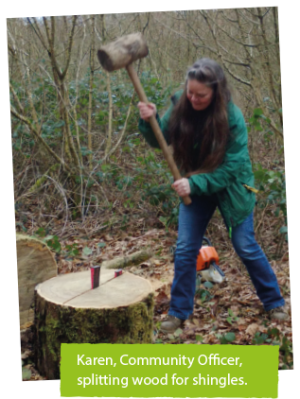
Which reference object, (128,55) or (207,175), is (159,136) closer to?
(207,175)

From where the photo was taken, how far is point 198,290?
4500 mm

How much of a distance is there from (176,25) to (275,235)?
1773mm

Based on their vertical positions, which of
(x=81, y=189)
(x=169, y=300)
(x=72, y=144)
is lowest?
(x=169, y=300)

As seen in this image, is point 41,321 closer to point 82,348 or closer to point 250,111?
point 82,348

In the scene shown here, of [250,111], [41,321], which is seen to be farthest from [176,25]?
[41,321]

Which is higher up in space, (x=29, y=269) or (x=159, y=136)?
(x=159, y=136)

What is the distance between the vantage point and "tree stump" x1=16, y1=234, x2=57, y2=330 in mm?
4469

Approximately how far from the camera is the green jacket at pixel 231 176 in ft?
Result: 13.9

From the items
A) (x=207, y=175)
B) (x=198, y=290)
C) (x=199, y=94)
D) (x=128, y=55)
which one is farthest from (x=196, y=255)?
(x=128, y=55)

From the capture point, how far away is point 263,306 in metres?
4.45

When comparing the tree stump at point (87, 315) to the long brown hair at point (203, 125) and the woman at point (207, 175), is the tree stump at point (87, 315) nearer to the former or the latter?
the woman at point (207, 175)
